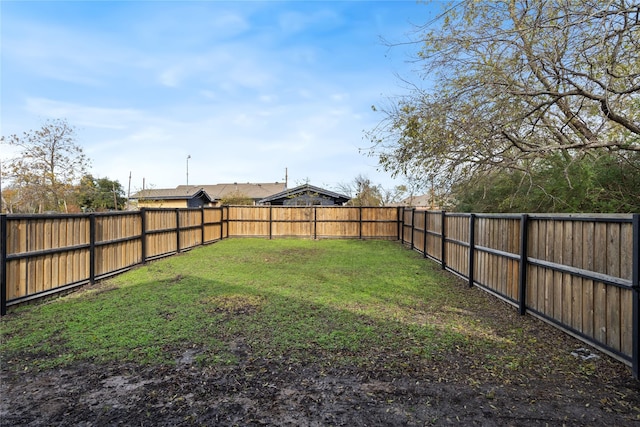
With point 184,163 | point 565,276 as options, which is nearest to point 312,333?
point 565,276

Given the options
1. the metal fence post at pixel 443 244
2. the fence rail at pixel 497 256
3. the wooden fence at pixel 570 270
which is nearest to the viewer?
the wooden fence at pixel 570 270

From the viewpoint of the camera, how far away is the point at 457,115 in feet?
22.6

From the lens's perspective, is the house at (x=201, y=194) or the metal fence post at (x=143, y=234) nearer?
the metal fence post at (x=143, y=234)

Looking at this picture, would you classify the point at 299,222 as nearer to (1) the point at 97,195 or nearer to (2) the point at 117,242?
(2) the point at 117,242

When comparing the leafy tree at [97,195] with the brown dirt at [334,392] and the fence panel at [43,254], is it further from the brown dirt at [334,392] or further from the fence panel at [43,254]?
the brown dirt at [334,392]

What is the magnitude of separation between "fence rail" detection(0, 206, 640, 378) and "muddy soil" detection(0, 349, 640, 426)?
0.57 meters

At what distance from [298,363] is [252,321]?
1374mm

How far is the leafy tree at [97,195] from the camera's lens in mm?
18344

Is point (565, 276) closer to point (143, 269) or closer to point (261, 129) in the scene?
point (143, 269)

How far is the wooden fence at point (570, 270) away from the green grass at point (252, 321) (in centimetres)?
74

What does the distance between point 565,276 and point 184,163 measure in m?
41.9

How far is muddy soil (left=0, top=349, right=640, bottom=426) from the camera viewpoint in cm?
222

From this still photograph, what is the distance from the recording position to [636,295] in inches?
107

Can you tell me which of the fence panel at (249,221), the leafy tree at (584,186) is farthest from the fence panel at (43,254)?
the fence panel at (249,221)
